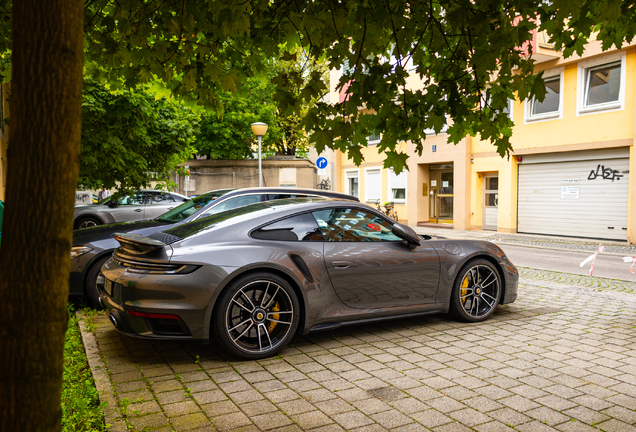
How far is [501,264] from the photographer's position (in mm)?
5926

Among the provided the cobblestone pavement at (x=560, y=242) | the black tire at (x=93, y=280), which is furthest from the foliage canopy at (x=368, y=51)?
the cobblestone pavement at (x=560, y=242)

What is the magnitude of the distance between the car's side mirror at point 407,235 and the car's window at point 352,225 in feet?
0.35

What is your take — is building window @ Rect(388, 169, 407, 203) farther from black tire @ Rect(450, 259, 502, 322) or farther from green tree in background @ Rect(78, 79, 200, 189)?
black tire @ Rect(450, 259, 502, 322)

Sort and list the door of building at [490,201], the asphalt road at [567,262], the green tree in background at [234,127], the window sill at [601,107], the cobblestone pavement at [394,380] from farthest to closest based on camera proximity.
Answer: the green tree in background at [234,127]
the door of building at [490,201]
the window sill at [601,107]
the asphalt road at [567,262]
the cobblestone pavement at [394,380]

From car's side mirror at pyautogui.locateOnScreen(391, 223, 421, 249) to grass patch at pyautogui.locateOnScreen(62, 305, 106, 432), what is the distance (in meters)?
3.08

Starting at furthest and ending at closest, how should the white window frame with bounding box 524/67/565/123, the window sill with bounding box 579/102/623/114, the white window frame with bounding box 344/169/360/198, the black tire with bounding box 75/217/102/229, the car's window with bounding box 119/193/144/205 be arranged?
the white window frame with bounding box 344/169/360/198 → the white window frame with bounding box 524/67/565/123 → the window sill with bounding box 579/102/623/114 → the car's window with bounding box 119/193/144/205 → the black tire with bounding box 75/217/102/229

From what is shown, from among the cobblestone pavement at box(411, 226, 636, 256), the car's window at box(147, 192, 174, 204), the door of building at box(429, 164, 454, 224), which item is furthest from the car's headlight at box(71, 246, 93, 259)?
the door of building at box(429, 164, 454, 224)

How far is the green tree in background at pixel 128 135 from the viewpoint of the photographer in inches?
459

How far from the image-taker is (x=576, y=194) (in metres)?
18.1

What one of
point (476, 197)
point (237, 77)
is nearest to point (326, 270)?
Result: point (237, 77)

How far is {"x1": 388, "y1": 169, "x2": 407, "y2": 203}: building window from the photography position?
26.4 m

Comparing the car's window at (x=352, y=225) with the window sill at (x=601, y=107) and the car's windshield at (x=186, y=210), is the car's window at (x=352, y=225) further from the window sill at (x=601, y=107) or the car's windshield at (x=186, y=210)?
the window sill at (x=601, y=107)

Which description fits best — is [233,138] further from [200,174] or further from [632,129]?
[632,129]

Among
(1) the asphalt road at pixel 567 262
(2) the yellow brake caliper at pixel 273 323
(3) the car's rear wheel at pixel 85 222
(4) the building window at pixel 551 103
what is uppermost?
(4) the building window at pixel 551 103
